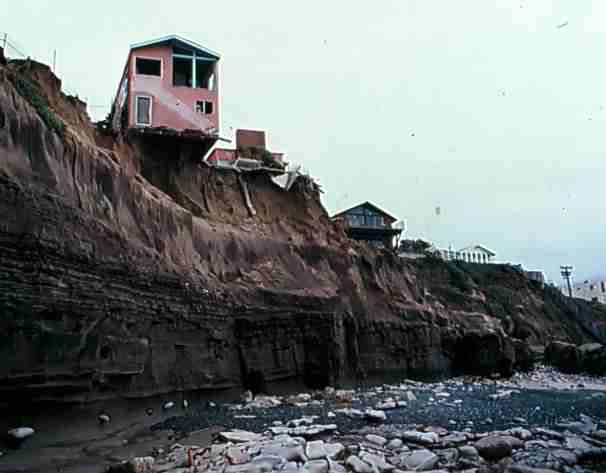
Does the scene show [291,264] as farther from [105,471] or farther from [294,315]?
[105,471]

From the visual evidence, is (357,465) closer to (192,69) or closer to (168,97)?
(168,97)

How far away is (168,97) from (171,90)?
50cm

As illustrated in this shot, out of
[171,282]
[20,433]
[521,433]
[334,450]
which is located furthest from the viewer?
[171,282]

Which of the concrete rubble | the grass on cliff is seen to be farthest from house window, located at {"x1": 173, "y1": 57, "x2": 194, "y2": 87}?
the concrete rubble

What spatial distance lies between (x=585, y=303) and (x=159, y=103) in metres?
62.3

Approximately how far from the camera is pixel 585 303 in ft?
223

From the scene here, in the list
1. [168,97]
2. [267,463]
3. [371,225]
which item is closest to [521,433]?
[267,463]

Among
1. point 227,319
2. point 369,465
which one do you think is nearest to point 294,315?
point 227,319

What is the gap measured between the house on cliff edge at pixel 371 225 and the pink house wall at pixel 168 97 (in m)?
26.6

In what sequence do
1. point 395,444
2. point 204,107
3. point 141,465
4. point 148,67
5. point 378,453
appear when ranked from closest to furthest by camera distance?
1. point 141,465
2. point 378,453
3. point 395,444
4. point 148,67
5. point 204,107

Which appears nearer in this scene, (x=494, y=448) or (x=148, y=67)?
(x=494, y=448)

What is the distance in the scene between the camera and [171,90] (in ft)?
88.8

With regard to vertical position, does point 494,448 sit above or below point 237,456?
below

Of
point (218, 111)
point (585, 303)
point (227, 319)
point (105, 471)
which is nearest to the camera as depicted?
point (105, 471)
